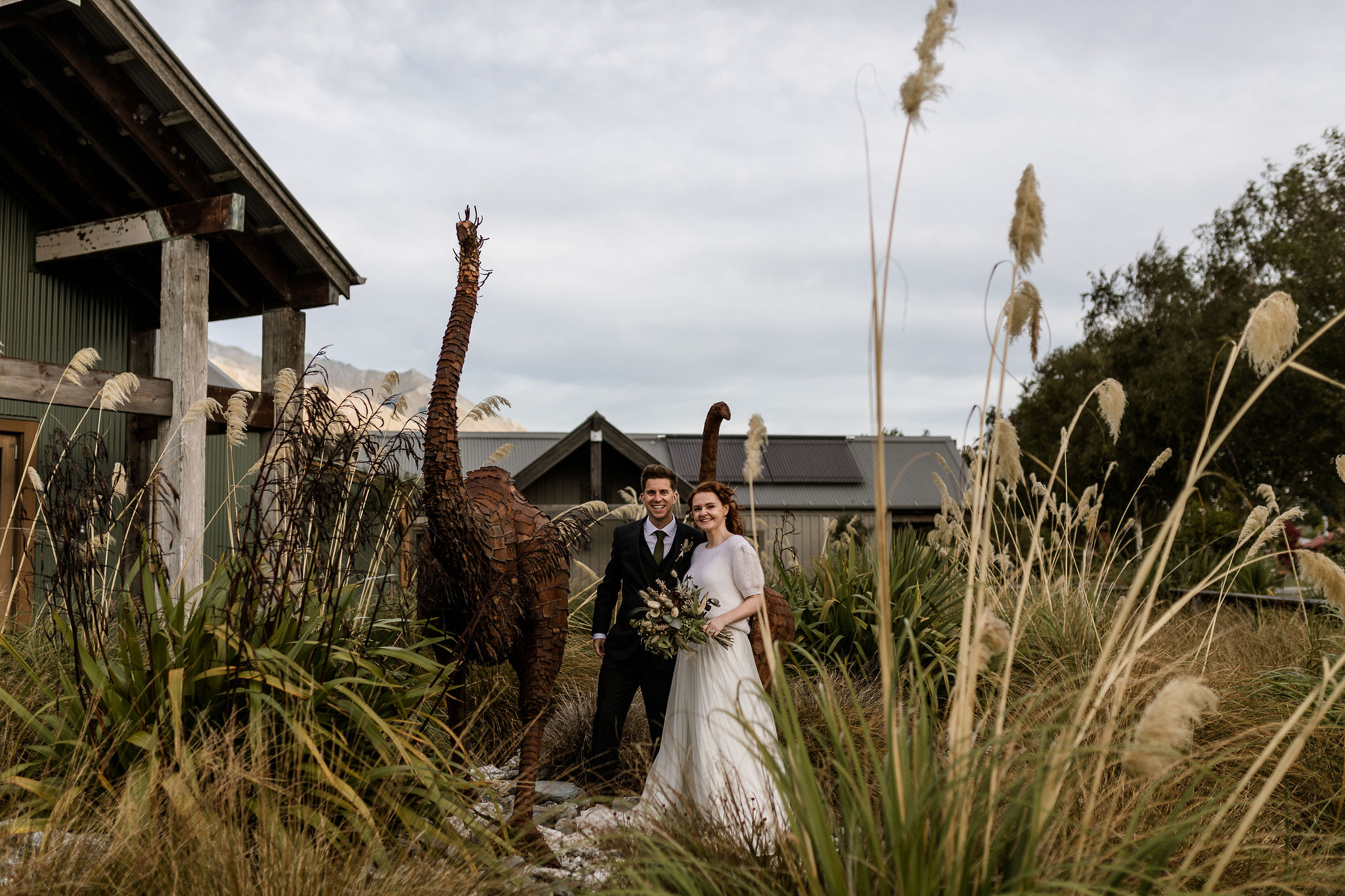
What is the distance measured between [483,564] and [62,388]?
470cm

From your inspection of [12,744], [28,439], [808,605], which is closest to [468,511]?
[12,744]

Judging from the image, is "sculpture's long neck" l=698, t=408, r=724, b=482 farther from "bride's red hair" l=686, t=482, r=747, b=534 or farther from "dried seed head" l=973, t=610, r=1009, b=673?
"dried seed head" l=973, t=610, r=1009, b=673

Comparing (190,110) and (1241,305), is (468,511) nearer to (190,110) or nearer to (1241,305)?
(190,110)

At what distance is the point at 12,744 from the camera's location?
11.9 feet

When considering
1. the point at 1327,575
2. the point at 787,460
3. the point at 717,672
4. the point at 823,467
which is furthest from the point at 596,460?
the point at 1327,575

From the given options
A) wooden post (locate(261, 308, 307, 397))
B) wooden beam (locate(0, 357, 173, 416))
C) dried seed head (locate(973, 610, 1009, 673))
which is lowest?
dried seed head (locate(973, 610, 1009, 673))

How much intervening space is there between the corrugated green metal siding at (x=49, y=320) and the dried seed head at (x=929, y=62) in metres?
7.49

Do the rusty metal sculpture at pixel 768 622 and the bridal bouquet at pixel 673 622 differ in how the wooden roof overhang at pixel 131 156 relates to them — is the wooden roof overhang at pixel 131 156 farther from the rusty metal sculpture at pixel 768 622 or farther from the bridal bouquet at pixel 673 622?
the bridal bouquet at pixel 673 622

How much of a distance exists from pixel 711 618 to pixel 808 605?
2587 millimetres

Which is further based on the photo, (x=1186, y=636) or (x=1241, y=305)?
(x=1241, y=305)

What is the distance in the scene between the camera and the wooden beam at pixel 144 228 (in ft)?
23.7

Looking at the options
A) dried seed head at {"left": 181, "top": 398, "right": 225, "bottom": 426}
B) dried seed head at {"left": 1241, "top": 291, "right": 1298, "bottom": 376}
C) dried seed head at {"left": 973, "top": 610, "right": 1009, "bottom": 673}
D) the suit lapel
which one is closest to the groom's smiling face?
the suit lapel

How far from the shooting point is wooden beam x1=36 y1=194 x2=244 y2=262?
722cm

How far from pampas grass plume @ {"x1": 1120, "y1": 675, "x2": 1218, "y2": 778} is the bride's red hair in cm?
278
